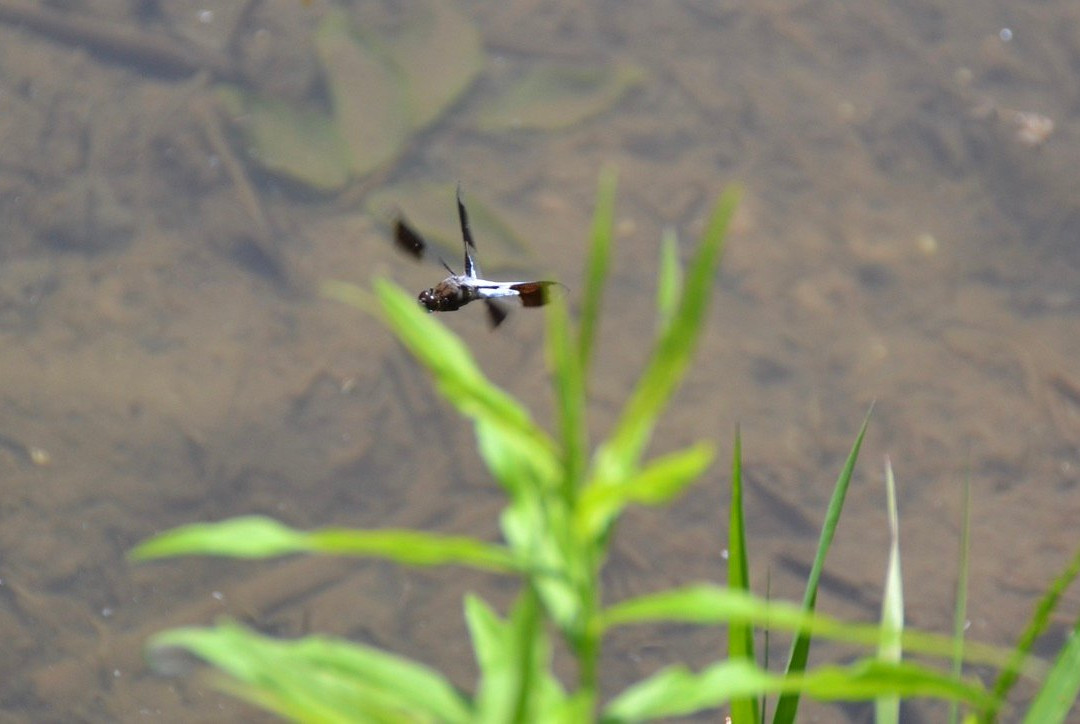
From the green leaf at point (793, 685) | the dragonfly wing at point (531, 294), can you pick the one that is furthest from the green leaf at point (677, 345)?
the dragonfly wing at point (531, 294)

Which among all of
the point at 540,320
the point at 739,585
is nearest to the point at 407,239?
the point at 739,585

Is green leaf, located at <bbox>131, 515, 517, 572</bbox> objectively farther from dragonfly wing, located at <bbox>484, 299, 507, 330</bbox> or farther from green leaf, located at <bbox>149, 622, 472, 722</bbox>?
dragonfly wing, located at <bbox>484, 299, 507, 330</bbox>

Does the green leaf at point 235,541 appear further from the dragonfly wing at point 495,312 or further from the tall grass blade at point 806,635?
the dragonfly wing at point 495,312

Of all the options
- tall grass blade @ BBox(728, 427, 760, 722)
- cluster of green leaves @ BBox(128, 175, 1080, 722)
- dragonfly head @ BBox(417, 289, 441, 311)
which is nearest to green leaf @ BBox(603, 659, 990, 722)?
cluster of green leaves @ BBox(128, 175, 1080, 722)

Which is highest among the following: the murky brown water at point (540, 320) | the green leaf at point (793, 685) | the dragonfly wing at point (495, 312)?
the green leaf at point (793, 685)

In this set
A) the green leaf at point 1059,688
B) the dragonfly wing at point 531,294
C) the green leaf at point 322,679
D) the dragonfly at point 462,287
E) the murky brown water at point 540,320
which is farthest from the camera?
the murky brown water at point 540,320

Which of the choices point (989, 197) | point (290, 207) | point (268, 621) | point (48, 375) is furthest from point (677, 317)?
point (989, 197)

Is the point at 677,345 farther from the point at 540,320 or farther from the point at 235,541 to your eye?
the point at 540,320
